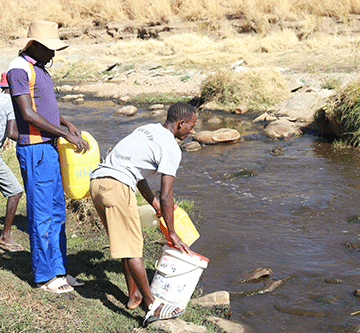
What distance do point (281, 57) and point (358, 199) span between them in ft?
40.1

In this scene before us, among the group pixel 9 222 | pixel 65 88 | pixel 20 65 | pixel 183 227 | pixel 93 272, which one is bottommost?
pixel 65 88

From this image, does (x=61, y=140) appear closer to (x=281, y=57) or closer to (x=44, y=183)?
(x=44, y=183)

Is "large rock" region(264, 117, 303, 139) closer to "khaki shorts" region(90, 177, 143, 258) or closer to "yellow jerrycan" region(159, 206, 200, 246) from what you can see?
"yellow jerrycan" region(159, 206, 200, 246)

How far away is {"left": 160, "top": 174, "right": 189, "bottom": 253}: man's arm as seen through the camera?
3072mm

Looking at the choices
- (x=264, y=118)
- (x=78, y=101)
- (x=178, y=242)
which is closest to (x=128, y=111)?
(x=78, y=101)

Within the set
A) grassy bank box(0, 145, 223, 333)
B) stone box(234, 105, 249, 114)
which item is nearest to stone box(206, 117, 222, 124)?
stone box(234, 105, 249, 114)

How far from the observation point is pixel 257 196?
280 inches

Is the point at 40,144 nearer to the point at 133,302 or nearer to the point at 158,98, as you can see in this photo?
the point at 133,302

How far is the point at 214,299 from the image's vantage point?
4.03 metres

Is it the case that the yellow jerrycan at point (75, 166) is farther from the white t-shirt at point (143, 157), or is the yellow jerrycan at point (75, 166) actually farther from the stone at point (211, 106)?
the stone at point (211, 106)

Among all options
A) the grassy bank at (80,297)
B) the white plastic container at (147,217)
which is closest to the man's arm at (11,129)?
the grassy bank at (80,297)

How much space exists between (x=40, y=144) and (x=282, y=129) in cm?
801

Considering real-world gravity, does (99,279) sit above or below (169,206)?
below

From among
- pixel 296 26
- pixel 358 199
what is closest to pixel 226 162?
pixel 358 199
